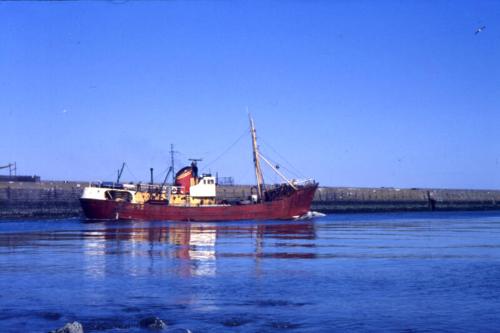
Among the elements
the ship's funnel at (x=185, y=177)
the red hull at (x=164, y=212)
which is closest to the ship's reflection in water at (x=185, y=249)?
the red hull at (x=164, y=212)

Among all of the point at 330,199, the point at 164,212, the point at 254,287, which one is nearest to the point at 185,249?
the point at 254,287

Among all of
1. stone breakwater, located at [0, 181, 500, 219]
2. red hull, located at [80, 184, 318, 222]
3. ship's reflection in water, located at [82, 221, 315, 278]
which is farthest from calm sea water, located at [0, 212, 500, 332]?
stone breakwater, located at [0, 181, 500, 219]

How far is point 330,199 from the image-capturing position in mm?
104875

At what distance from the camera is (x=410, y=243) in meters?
37.9

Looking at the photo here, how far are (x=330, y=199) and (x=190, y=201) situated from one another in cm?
4049

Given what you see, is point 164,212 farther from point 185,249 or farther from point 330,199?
point 330,199

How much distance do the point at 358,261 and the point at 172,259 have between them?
7.11 metres

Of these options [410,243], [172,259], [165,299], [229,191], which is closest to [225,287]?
[165,299]

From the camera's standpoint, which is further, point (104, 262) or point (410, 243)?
point (410, 243)

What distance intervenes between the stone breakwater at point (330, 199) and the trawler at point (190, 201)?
1095cm

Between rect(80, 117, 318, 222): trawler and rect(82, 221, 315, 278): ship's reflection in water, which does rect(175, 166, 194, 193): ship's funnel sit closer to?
rect(80, 117, 318, 222): trawler

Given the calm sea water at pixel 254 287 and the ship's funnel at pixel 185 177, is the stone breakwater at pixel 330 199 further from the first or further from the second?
the calm sea water at pixel 254 287

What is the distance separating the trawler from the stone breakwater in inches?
431

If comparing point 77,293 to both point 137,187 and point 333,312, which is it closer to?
point 333,312
